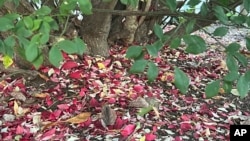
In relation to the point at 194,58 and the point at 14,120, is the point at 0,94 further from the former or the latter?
the point at 194,58

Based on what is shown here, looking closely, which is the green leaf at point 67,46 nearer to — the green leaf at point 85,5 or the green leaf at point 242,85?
the green leaf at point 85,5

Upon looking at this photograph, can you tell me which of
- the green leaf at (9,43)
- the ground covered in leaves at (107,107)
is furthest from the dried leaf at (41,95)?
the green leaf at (9,43)

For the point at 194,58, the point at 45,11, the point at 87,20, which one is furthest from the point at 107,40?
the point at 45,11

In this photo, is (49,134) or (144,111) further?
(144,111)

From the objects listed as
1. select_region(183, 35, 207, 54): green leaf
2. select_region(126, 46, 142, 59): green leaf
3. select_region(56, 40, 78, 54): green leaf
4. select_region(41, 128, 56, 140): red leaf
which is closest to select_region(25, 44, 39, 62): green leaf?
select_region(56, 40, 78, 54): green leaf

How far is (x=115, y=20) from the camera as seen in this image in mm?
2299

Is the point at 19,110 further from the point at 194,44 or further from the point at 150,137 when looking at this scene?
the point at 194,44

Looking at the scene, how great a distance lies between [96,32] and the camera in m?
2.04

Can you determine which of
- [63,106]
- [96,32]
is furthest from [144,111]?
[96,32]

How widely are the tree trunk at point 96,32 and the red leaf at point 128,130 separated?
713 millimetres

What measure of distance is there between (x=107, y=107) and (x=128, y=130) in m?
0.11

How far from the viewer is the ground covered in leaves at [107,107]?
1.41 m

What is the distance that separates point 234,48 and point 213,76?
1301 mm

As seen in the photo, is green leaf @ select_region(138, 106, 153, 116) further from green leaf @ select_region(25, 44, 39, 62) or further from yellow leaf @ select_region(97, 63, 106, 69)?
green leaf @ select_region(25, 44, 39, 62)
